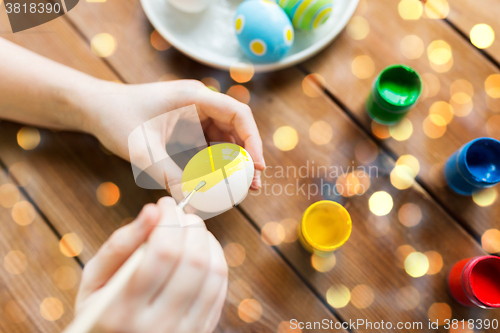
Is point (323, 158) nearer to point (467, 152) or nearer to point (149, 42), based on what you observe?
point (467, 152)

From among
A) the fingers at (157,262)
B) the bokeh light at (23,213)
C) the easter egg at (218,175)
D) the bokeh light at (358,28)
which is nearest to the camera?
the fingers at (157,262)

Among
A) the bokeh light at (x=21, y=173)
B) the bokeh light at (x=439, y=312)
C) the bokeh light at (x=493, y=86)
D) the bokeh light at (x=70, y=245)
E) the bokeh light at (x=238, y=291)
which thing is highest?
the bokeh light at (x=493, y=86)

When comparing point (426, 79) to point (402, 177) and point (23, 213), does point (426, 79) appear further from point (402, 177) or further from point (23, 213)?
point (23, 213)

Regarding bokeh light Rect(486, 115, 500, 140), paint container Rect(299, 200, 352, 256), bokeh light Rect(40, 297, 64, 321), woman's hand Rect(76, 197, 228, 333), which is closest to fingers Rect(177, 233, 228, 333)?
woman's hand Rect(76, 197, 228, 333)

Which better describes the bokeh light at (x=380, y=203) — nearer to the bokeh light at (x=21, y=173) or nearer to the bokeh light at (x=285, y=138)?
the bokeh light at (x=285, y=138)

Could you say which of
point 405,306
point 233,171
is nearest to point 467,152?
point 405,306

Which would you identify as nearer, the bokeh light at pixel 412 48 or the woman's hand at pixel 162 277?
the woman's hand at pixel 162 277

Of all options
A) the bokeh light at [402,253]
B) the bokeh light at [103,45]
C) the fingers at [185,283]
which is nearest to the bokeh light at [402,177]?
the bokeh light at [402,253]
